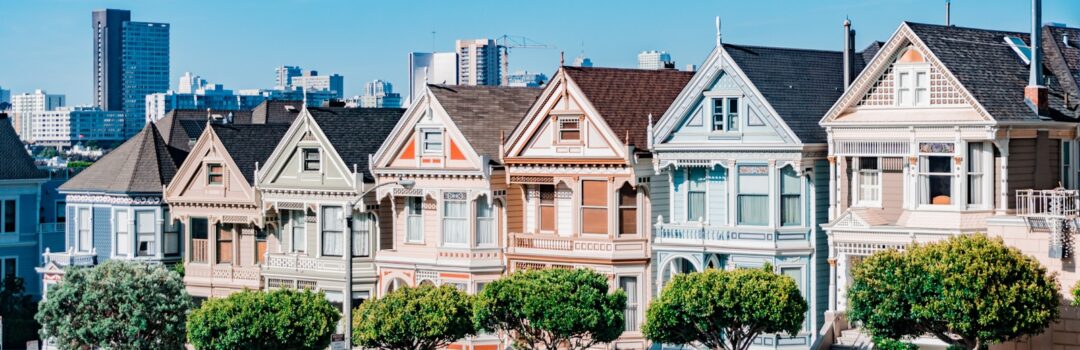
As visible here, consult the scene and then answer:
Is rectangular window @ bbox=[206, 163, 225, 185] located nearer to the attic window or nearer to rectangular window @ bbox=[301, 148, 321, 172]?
rectangular window @ bbox=[301, 148, 321, 172]

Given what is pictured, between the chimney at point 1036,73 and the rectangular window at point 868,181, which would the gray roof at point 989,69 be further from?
the rectangular window at point 868,181

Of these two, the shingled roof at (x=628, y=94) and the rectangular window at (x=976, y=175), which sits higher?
the shingled roof at (x=628, y=94)

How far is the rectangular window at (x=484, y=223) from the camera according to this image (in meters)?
54.6

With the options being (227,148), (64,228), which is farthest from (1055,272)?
(64,228)

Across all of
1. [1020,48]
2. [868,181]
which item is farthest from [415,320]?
[1020,48]

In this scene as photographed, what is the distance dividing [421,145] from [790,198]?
12.8 meters

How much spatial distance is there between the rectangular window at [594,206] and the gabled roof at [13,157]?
31.0 meters

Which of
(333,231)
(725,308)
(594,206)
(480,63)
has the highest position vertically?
(480,63)

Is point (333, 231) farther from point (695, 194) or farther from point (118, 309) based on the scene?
point (695, 194)

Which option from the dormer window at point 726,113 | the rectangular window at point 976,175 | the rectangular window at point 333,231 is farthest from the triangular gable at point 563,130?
the rectangular window at point 976,175

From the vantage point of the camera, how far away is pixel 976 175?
43.9 meters

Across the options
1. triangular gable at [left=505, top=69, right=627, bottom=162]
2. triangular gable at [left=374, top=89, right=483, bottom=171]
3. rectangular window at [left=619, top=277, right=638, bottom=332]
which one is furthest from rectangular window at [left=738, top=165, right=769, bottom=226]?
triangular gable at [left=374, top=89, right=483, bottom=171]

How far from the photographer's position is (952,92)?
44000 millimetres

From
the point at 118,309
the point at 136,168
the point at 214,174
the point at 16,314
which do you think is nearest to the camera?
the point at 118,309
